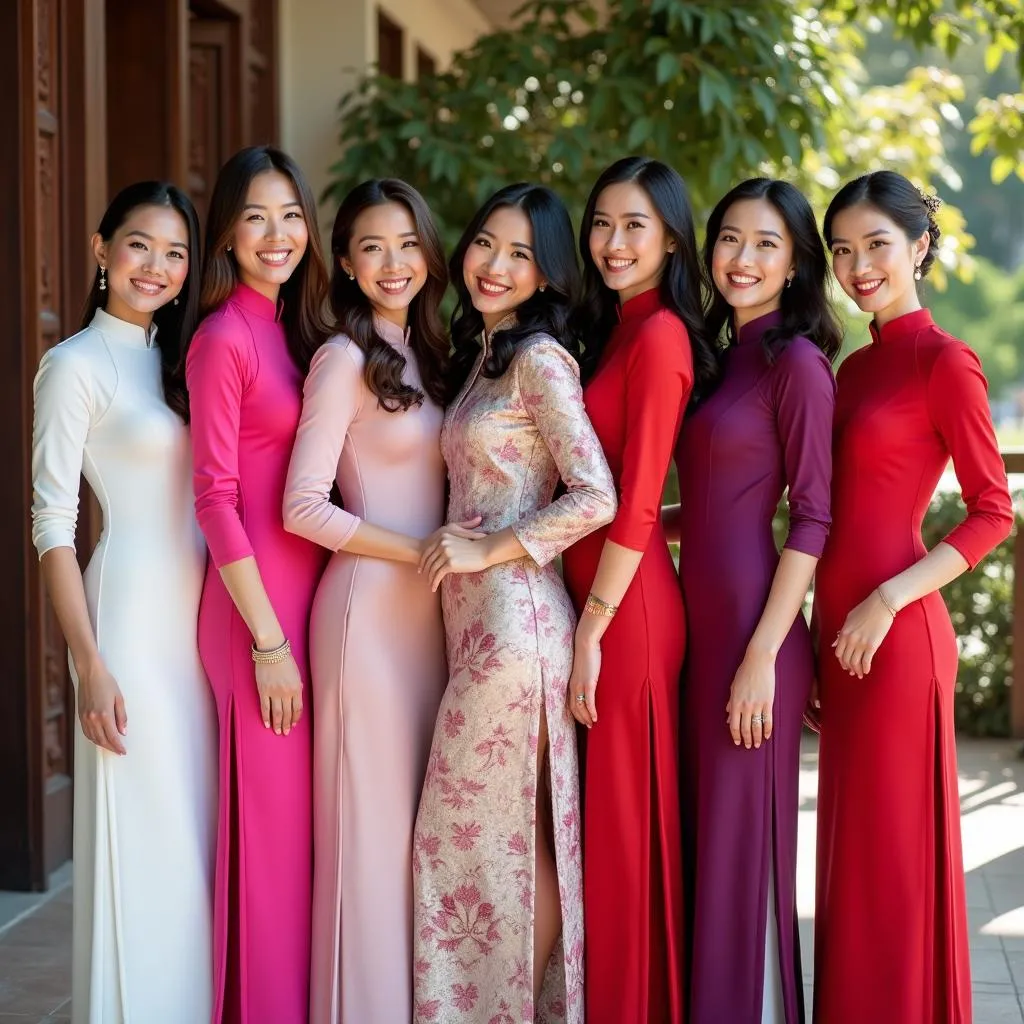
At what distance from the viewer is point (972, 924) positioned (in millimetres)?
3809

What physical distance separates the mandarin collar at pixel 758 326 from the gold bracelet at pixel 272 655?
1006mm

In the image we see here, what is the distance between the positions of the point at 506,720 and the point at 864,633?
0.64 metres

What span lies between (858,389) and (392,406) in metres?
0.85

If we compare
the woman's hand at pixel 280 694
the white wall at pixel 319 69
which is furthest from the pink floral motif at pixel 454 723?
the white wall at pixel 319 69

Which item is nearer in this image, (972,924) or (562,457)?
(562,457)

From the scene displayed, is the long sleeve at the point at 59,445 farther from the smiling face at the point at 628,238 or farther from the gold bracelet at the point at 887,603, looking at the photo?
the gold bracelet at the point at 887,603

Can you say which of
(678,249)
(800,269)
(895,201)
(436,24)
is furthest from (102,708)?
(436,24)

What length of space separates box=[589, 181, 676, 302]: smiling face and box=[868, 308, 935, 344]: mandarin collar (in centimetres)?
42

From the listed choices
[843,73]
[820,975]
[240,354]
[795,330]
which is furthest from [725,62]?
[820,975]

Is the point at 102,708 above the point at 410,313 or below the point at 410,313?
below

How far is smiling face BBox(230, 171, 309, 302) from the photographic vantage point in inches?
105

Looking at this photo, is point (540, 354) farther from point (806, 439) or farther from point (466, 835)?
point (466, 835)

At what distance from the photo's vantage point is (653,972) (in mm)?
2627

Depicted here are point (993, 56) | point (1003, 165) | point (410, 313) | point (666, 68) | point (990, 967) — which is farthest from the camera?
point (1003, 165)
